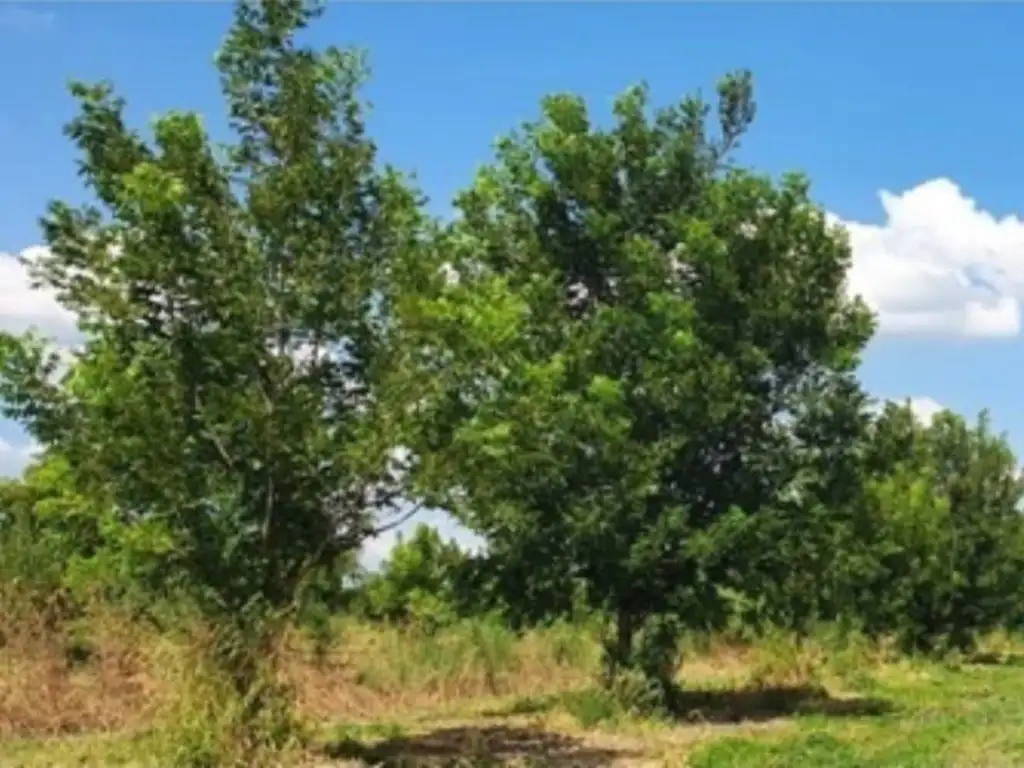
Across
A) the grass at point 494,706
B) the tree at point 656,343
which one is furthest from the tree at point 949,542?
the tree at point 656,343

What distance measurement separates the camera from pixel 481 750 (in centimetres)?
1688

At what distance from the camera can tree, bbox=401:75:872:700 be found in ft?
70.4

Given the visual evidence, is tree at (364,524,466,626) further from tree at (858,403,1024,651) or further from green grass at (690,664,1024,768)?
tree at (858,403,1024,651)

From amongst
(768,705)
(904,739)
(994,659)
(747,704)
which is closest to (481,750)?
(904,739)

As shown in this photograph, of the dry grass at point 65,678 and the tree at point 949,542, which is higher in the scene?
the tree at point 949,542

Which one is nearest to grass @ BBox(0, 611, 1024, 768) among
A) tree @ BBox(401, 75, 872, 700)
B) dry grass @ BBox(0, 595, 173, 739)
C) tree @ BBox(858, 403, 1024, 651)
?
dry grass @ BBox(0, 595, 173, 739)

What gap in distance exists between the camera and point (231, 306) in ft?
44.3

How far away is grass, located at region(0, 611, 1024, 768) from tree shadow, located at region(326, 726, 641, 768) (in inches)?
1.9

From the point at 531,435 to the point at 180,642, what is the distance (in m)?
6.06

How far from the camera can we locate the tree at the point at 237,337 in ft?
43.5

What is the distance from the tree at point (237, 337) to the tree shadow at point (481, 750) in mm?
2957

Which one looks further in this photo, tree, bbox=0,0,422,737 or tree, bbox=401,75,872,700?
tree, bbox=401,75,872,700

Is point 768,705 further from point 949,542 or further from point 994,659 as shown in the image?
point 994,659

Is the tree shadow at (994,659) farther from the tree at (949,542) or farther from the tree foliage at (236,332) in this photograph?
the tree foliage at (236,332)
